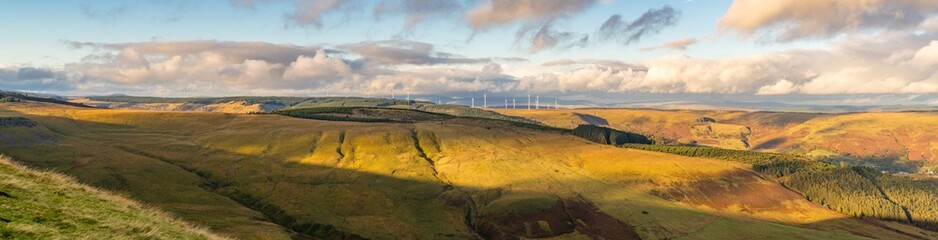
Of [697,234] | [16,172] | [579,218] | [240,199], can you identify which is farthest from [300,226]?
[16,172]

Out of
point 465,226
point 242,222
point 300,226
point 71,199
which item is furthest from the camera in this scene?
point 465,226

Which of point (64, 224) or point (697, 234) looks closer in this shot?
point (64, 224)

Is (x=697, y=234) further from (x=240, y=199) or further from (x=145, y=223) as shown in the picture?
(x=145, y=223)

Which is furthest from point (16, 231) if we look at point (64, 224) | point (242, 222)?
point (242, 222)

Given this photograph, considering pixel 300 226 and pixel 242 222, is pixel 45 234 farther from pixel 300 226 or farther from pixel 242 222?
pixel 300 226

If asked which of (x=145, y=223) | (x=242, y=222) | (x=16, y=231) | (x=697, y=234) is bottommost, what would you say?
(x=697, y=234)

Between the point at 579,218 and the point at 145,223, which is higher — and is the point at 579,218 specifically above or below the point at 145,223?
below

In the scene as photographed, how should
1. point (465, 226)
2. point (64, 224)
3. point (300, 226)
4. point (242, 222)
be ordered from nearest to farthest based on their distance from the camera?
1. point (64, 224)
2. point (242, 222)
3. point (300, 226)
4. point (465, 226)
